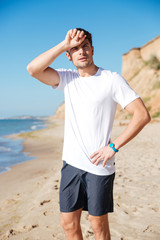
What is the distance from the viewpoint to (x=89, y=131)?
204cm

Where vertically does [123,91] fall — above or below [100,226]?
above

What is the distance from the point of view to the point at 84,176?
2070 millimetres

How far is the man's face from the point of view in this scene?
7.01ft

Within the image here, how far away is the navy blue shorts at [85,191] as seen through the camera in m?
2.01

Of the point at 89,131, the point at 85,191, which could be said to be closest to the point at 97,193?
the point at 85,191

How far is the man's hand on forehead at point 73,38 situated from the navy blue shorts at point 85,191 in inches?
44.9

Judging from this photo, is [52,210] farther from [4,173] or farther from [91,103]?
[4,173]

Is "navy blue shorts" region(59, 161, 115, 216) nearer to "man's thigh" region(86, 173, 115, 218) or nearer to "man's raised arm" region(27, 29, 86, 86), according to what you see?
"man's thigh" region(86, 173, 115, 218)

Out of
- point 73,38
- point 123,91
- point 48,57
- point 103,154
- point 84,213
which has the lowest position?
point 84,213

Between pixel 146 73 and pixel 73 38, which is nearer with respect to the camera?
pixel 73 38

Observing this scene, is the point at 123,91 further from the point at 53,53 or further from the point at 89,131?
the point at 53,53

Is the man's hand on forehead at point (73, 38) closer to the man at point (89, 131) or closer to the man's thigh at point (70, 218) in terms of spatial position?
the man at point (89, 131)

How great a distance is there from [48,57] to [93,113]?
0.68 meters

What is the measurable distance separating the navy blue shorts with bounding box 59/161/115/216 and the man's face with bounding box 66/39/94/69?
98 cm
